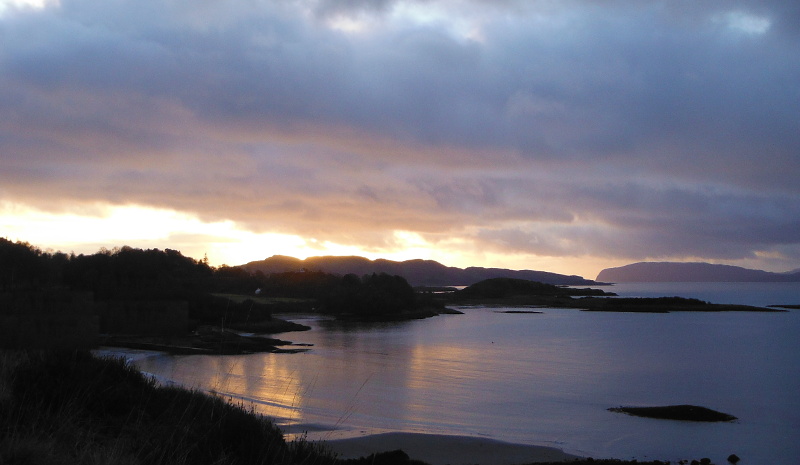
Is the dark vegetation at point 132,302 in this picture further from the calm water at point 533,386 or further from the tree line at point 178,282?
the calm water at point 533,386

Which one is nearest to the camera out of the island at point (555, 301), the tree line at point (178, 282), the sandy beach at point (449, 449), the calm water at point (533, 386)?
the sandy beach at point (449, 449)

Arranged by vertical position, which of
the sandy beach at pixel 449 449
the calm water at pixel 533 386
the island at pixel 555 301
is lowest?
the calm water at pixel 533 386

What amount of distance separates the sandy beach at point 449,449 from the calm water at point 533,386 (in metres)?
1.15

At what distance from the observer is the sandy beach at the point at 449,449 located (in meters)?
16.6

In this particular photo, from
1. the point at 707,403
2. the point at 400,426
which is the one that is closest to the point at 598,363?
the point at 707,403

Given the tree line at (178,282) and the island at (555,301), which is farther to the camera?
the island at (555,301)

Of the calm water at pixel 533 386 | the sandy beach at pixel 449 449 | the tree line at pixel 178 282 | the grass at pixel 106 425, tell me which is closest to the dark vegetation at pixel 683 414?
the calm water at pixel 533 386

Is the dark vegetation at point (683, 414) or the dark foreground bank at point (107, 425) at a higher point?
Answer: the dark foreground bank at point (107, 425)

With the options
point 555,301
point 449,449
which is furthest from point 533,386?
point 555,301

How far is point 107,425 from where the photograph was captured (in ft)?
23.2

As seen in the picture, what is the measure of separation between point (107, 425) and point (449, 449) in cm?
1262

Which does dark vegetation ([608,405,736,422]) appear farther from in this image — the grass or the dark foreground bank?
the grass

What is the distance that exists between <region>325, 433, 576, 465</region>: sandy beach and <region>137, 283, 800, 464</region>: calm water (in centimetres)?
115

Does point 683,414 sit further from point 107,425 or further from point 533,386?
point 107,425
